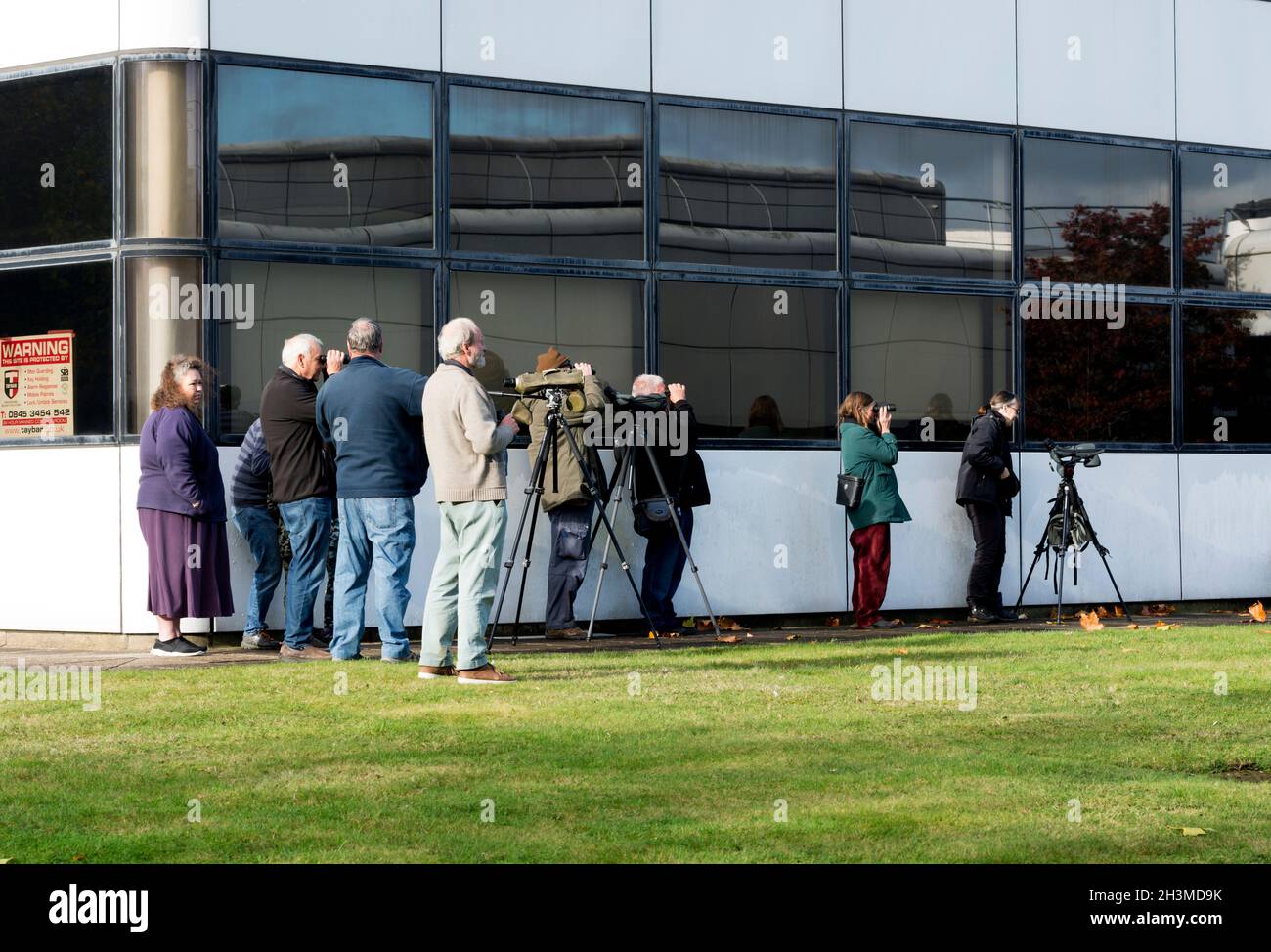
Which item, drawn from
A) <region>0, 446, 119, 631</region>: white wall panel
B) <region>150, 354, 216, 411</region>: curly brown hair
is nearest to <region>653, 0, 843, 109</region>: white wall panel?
<region>150, 354, 216, 411</region>: curly brown hair

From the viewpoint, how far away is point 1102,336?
16.8 m

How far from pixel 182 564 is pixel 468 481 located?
3092 mm

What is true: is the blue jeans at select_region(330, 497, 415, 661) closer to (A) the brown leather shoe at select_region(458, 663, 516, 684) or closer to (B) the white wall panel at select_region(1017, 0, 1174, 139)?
(A) the brown leather shoe at select_region(458, 663, 516, 684)

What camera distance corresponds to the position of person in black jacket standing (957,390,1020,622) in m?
15.6

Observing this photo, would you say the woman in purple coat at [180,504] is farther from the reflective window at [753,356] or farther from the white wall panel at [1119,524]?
the white wall panel at [1119,524]

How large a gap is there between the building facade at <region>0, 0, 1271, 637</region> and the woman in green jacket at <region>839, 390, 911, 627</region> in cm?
49

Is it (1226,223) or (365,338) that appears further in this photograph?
(1226,223)

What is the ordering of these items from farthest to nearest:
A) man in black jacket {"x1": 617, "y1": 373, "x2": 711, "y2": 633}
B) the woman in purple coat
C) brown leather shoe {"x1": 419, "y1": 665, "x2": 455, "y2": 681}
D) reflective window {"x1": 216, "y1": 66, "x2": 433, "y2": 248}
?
man in black jacket {"x1": 617, "y1": 373, "x2": 711, "y2": 633} → reflective window {"x1": 216, "y1": 66, "x2": 433, "y2": 248} → the woman in purple coat → brown leather shoe {"x1": 419, "y1": 665, "x2": 455, "y2": 681}

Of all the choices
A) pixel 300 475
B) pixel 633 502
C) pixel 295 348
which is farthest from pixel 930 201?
pixel 300 475

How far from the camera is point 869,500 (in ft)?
48.9

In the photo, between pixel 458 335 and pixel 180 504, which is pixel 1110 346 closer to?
pixel 458 335

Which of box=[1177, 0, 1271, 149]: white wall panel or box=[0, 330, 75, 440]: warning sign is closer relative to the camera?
box=[0, 330, 75, 440]: warning sign
